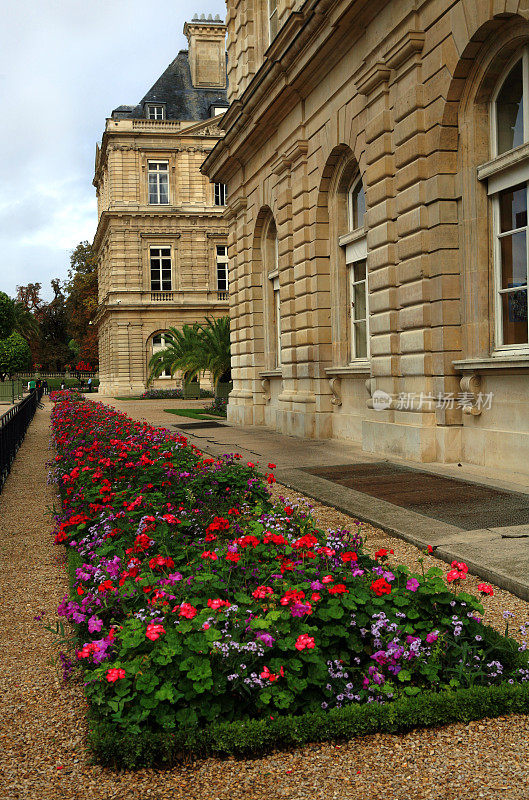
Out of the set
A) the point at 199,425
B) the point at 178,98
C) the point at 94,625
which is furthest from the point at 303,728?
the point at 178,98

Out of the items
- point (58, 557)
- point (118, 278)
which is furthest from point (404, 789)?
point (118, 278)

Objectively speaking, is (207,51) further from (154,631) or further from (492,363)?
(154,631)

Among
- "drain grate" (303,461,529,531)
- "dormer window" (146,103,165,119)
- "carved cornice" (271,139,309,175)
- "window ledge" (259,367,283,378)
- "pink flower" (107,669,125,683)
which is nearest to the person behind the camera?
"pink flower" (107,669,125,683)

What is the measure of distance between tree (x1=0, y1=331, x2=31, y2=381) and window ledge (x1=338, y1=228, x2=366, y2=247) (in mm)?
42838

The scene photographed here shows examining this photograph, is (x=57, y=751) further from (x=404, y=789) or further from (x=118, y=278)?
(x=118, y=278)

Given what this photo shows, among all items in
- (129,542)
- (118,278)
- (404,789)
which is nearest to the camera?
(404,789)

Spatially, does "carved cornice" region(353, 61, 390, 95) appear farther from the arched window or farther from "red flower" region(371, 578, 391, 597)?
"red flower" region(371, 578, 391, 597)

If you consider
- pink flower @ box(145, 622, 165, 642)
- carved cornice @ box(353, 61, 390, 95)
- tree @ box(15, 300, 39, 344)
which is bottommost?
pink flower @ box(145, 622, 165, 642)

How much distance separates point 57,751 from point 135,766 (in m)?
0.36

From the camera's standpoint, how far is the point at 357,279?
13.1 metres

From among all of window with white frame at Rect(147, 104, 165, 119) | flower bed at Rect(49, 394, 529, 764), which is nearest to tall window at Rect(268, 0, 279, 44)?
flower bed at Rect(49, 394, 529, 764)

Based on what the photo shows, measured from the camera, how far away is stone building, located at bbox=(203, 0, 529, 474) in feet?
28.2

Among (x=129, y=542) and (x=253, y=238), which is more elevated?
(x=253, y=238)

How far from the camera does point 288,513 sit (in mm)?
5176
